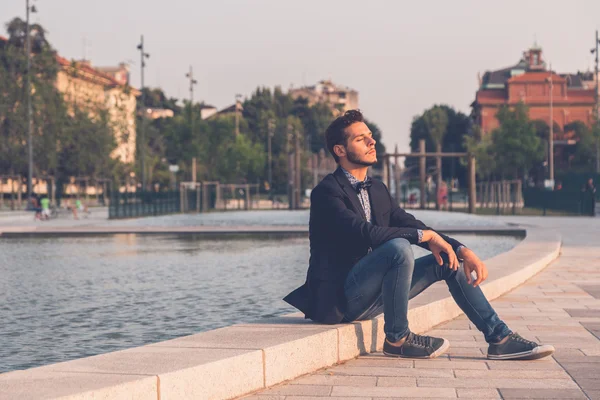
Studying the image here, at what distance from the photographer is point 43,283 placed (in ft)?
47.5

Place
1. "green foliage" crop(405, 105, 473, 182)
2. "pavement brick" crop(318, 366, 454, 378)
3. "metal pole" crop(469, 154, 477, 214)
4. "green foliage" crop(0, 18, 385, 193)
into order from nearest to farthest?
"pavement brick" crop(318, 366, 454, 378) → "metal pole" crop(469, 154, 477, 214) → "green foliage" crop(0, 18, 385, 193) → "green foliage" crop(405, 105, 473, 182)

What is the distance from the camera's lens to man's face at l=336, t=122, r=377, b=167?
21.6 ft

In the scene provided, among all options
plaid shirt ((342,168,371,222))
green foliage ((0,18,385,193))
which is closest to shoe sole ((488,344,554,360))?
plaid shirt ((342,168,371,222))

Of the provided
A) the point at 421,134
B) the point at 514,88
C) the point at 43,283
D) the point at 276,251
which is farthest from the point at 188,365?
the point at 421,134

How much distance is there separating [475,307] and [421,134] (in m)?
139

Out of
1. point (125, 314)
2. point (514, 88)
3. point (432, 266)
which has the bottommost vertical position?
point (125, 314)

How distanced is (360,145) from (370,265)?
30.6 inches

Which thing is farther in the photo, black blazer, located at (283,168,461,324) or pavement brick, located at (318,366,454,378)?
black blazer, located at (283,168,461,324)

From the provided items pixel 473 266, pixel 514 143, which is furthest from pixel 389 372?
pixel 514 143

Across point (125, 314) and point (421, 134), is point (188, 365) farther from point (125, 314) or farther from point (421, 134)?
point (421, 134)

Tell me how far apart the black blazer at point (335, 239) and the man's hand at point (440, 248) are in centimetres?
8

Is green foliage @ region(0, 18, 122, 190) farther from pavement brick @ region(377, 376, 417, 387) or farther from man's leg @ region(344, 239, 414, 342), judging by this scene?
pavement brick @ region(377, 376, 417, 387)

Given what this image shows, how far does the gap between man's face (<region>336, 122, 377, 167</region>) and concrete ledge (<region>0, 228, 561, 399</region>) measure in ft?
3.53

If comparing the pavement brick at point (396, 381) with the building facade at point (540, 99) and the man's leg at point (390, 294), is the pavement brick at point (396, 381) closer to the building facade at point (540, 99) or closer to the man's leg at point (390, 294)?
the man's leg at point (390, 294)
